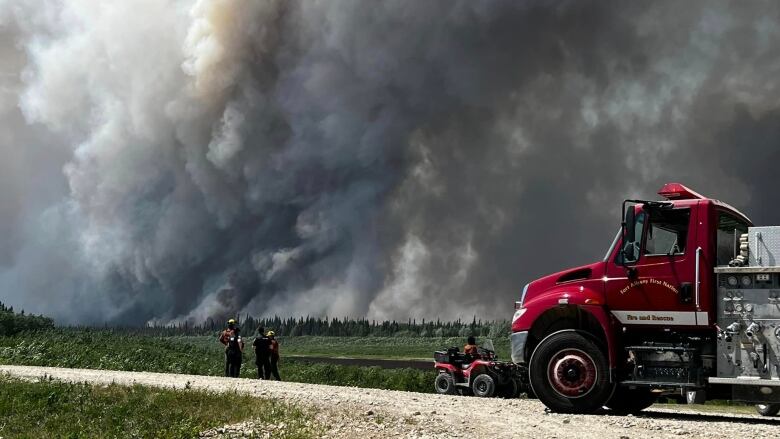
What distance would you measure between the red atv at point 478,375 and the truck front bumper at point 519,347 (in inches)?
418

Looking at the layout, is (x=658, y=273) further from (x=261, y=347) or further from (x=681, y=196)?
(x=261, y=347)

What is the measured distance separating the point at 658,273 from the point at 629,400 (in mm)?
3247

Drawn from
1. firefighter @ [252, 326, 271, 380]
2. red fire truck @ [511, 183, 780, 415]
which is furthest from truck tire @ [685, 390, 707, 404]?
firefighter @ [252, 326, 271, 380]

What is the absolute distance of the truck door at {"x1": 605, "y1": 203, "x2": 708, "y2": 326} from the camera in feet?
49.7

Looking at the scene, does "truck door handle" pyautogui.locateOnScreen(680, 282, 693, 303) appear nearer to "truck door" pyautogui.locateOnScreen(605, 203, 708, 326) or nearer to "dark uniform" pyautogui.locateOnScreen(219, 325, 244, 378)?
"truck door" pyautogui.locateOnScreen(605, 203, 708, 326)

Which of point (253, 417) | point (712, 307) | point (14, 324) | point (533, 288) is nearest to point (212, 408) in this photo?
point (253, 417)

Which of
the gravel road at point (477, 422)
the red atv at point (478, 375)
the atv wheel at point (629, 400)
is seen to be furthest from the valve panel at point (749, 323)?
the red atv at point (478, 375)

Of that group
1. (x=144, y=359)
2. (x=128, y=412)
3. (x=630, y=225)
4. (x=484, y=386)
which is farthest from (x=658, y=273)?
(x=144, y=359)

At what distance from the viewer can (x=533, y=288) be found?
17.0 metres

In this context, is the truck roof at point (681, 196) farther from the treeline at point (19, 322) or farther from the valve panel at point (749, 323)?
the treeline at point (19, 322)

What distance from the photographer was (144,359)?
38.7 m

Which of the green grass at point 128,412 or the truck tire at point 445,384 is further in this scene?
the truck tire at point 445,384

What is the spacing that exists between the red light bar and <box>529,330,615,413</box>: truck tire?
3364 millimetres

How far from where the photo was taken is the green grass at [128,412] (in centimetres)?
1484
